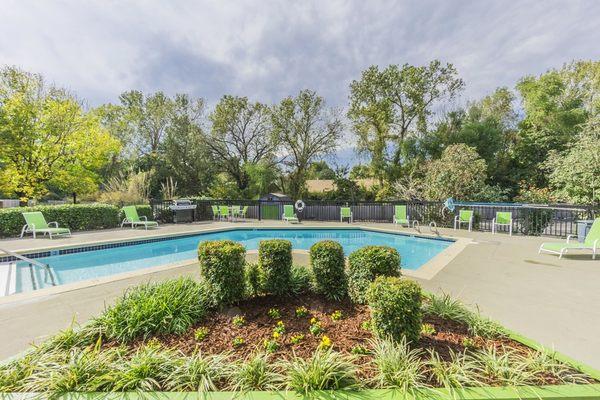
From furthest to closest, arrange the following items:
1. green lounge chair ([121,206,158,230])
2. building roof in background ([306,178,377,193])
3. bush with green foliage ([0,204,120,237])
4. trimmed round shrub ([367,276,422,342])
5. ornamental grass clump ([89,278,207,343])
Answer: building roof in background ([306,178,377,193])
green lounge chair ([121,206,158,230])
bush with green foliage ([0,204,120,237])
ornamental grass clump ([89,278,207,343])
trimmed round shrub ([367,276,422,342])

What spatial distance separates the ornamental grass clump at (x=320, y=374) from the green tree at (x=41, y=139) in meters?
15.9

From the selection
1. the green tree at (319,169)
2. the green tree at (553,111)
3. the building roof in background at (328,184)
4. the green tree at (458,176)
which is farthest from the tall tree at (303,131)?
the green tree at (553,111)

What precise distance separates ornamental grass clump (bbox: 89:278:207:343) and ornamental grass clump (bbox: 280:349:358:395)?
119 centimetres

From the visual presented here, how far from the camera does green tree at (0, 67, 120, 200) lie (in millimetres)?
11807

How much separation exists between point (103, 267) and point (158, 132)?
2193 cm

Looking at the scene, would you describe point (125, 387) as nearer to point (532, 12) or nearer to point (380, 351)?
point (380, 351)

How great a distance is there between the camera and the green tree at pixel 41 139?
11.8 meters

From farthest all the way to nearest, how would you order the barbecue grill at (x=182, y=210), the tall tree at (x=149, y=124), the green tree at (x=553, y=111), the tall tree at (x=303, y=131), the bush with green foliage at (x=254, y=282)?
the tall tree at (x=149, y=124), the tall tree at (x=303, y=131), the green tree at (x=553, y=111), the barbecue grill at (x=182, y=210), the bush with green foliage at (x=254, y=282)

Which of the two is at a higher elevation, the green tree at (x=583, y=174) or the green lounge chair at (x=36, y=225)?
Answer: the green tree at (x=583, y=174)

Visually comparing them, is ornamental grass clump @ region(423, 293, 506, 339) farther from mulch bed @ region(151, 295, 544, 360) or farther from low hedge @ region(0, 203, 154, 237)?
low hedge @ region(0, 203, 154, 237)

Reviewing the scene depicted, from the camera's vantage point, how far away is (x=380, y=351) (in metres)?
2.01

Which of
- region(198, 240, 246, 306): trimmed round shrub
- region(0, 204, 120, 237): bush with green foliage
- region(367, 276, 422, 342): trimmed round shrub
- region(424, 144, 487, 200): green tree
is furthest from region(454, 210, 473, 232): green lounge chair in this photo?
region(0, 204, 120, 237): bush with green foliage

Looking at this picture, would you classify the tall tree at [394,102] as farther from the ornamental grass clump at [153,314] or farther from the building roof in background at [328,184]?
the ornamental grass clump at [153,314]

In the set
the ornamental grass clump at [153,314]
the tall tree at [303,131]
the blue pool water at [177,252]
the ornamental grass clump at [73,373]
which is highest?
the tall tree at [303,131]
